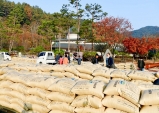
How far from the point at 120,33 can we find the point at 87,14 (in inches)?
196

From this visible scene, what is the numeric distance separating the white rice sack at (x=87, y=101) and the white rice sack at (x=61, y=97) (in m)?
0.12

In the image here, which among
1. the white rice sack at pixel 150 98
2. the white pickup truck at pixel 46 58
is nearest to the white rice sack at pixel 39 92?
the white rice sack at pixel 150 98

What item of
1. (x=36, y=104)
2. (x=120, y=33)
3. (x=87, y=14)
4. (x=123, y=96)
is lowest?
(x=36, y=104)

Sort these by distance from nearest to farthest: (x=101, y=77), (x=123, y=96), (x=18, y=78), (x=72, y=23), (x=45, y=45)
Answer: (x=123, y=96), (x=18, y=78), (x=101, y=77), (x=72, y=23), (x=45, y=45)

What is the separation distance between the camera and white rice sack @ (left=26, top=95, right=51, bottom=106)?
4.89 metres

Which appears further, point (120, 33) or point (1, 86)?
point (120, 33)

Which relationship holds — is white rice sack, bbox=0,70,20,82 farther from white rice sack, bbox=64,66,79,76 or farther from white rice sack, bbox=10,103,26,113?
white rice sack, bbox=64,66,79,76

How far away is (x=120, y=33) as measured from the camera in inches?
1276

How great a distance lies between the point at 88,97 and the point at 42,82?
1253 mm

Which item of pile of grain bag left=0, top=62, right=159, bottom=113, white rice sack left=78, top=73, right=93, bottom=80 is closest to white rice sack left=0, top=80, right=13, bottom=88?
pile of grain bag left=0, top=62, right=159, bottom=113

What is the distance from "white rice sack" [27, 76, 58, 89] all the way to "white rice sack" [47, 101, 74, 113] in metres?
0.40

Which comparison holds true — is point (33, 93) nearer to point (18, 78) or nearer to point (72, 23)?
point (18, 78)

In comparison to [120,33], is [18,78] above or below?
below

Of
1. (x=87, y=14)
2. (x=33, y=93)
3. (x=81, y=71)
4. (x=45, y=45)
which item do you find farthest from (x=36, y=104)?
(x=45, y=45)
